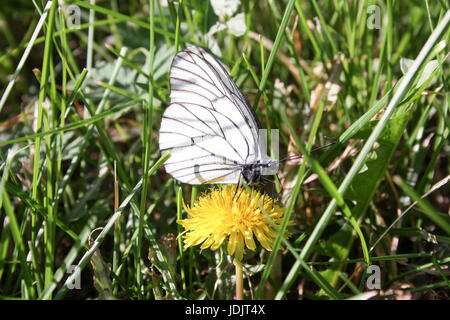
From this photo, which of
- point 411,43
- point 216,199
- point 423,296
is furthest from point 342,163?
point 411,43

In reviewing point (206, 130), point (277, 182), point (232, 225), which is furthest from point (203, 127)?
point (232, 225)

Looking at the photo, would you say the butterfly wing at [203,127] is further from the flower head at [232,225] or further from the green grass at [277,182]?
the flower head at [232,225]

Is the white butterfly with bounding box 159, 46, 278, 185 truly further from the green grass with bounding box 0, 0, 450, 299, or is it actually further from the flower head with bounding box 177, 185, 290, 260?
the flower head with bounding box 177, 185, 290, 260

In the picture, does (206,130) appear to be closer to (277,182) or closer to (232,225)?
(277,182)

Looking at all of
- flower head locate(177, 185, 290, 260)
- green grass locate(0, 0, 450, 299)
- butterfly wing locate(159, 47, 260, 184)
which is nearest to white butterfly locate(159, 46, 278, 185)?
butterfly wing locate(159, 47, 260, 184)

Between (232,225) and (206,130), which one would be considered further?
(206,130)

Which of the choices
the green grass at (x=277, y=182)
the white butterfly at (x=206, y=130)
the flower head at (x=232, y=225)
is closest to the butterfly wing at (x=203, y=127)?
the white butterfly at (x=206, y=130)
